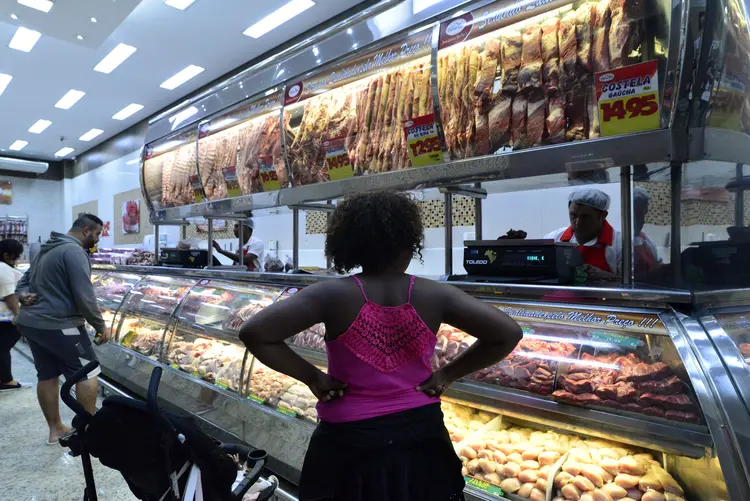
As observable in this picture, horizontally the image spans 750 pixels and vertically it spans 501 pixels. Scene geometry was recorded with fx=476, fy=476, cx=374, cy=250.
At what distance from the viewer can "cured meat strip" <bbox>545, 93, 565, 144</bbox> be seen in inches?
77.7

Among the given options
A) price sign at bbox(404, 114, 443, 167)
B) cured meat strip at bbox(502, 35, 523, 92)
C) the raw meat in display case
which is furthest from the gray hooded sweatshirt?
cured meat strip at bbox(502, 35, 523, 92)

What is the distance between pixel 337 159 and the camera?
295cm

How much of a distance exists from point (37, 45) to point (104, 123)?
5.15 metres

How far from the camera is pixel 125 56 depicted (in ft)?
26.7

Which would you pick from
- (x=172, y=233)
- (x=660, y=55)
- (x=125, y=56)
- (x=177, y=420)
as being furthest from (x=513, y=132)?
(x=172, y=233)

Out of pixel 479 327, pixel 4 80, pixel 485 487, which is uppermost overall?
pixel 4 80

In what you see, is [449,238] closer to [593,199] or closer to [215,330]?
[593,199]

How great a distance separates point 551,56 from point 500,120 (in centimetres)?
33

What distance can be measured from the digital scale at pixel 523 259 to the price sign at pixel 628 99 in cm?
53

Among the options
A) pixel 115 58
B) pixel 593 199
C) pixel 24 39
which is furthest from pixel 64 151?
pixel 593 199

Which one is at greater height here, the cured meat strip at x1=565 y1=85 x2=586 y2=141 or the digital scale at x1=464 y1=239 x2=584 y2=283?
the cured meat strip at x1=565 y1=85 x2=586 y2=141

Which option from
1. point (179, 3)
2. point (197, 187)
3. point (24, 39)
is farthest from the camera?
point (24, 39)

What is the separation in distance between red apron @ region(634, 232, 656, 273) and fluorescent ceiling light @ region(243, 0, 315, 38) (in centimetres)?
586

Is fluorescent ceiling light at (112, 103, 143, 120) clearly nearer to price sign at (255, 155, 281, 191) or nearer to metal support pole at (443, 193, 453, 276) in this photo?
price sign at (255, 155, 281, 191)
